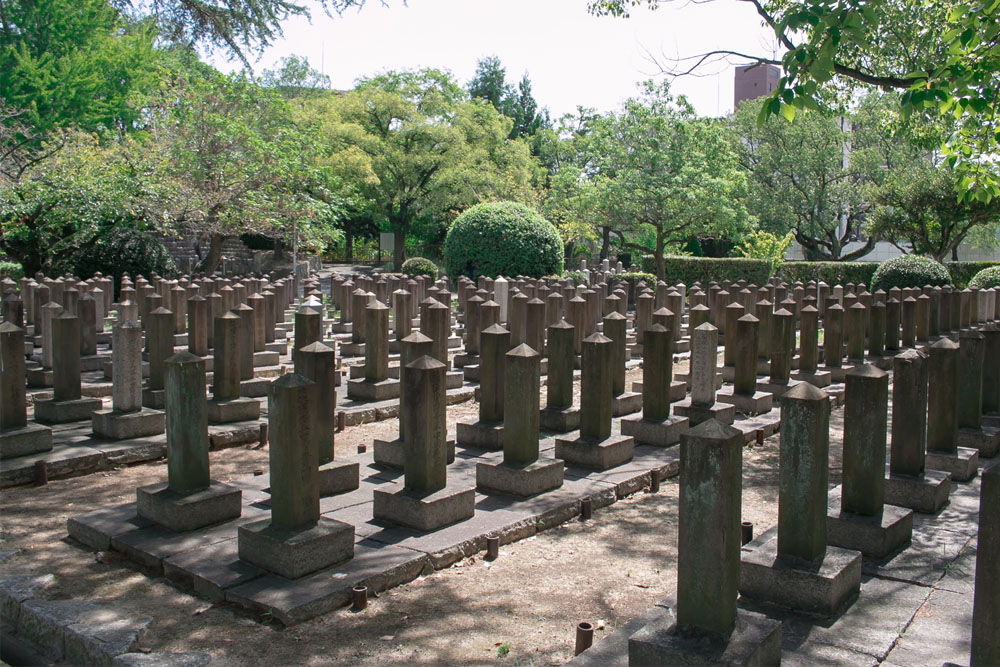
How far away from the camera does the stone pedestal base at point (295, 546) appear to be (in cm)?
434

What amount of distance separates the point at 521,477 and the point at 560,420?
1.67 meters

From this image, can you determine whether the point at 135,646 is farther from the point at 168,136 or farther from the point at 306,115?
the point at 306,115

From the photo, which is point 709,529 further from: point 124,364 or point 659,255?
point 659,255

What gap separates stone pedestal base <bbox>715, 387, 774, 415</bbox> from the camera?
856cm

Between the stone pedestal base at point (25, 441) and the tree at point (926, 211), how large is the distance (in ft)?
88.7

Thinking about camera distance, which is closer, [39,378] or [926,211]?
[39,378]

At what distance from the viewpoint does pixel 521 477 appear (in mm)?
5770

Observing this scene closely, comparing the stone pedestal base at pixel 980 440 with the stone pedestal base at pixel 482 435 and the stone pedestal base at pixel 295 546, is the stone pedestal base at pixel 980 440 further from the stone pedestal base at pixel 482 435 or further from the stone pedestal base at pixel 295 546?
the stone pedestal base at pixel 295 546

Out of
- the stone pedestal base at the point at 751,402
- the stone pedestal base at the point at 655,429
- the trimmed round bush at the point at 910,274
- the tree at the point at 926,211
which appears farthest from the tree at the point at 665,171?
the stone pedestal base at the point at 655,429

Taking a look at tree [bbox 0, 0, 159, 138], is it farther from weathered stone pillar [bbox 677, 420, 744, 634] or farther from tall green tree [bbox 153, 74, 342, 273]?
weathered stone pillar [bbox 677, 420, 744, 634]

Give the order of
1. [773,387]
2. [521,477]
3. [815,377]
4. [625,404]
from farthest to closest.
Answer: [815,377] → [773,387] → [625,404] → [521,477]

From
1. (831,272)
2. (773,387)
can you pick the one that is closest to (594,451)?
(773,387)

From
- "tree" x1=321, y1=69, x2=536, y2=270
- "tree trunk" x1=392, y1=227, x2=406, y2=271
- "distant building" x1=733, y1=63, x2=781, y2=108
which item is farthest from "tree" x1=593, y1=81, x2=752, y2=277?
"distant building" x1=733, y1=63, x2=781, y2=108

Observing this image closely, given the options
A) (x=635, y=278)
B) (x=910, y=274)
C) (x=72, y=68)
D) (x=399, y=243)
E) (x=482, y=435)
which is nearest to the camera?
(x=482, y=435)
